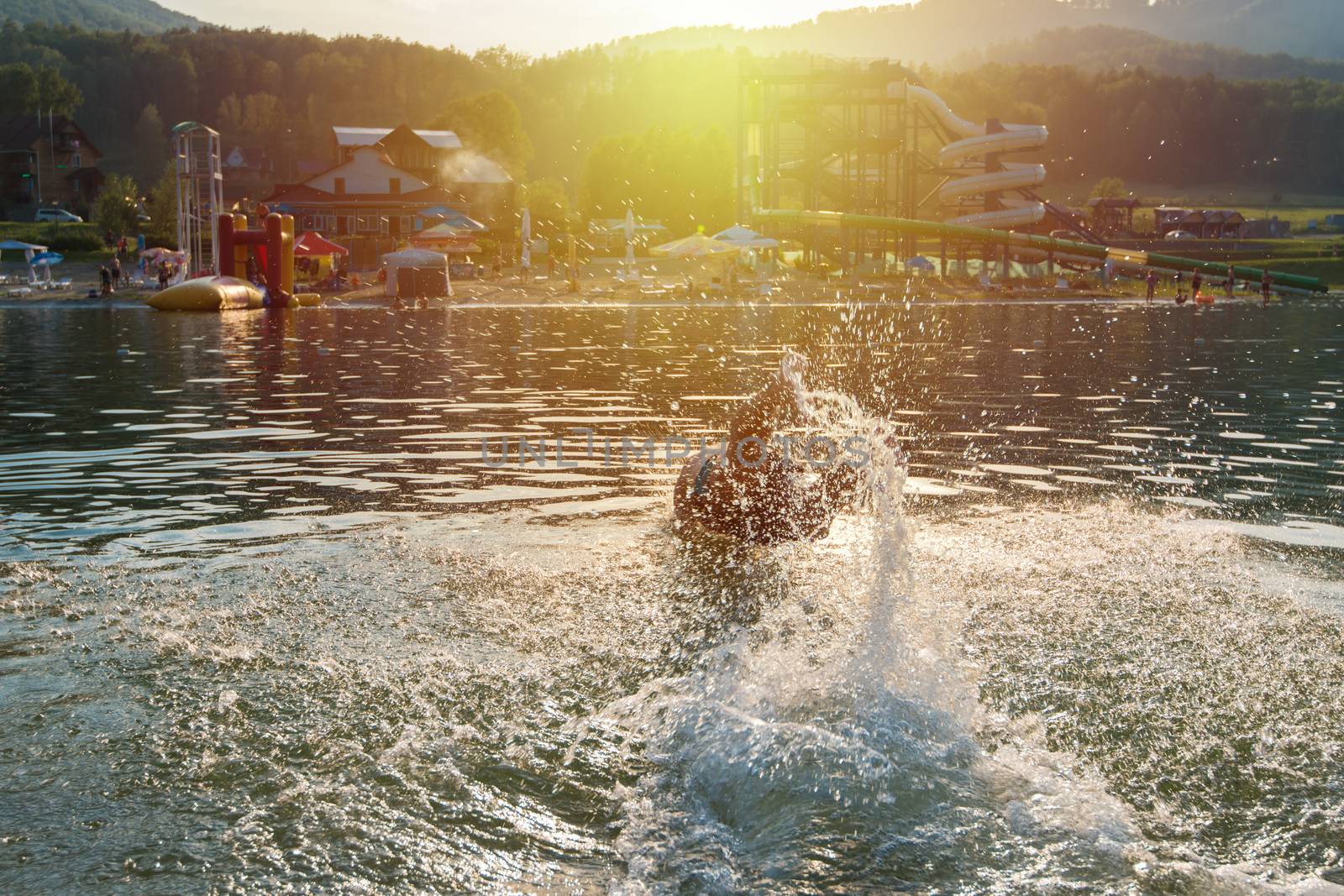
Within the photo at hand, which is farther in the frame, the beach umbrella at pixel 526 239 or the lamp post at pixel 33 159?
the lamp post at pixel 33 159

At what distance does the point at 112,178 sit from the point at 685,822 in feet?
345

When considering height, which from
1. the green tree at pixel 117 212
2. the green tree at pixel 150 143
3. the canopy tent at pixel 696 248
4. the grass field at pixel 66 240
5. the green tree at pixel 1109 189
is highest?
the green tree at pixel 150 143

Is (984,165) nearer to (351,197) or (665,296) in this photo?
(665,296)

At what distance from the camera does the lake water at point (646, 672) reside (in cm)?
555

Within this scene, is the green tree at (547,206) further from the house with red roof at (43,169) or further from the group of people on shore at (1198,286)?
the group of people on shore at (1198,286)

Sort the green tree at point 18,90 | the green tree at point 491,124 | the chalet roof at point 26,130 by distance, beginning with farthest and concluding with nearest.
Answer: the green tree at point 491,124
the green tree at point 18,90
the chalet roof at point 26,130

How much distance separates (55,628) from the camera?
859 centimetres

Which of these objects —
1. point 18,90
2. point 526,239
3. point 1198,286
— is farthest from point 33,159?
point 1198,286

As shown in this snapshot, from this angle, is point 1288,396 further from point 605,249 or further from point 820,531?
point 605,249

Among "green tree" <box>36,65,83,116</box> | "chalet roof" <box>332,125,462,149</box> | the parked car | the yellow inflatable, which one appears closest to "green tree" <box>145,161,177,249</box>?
the parked car

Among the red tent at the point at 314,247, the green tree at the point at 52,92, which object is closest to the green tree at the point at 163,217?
the red tent at the point at 314,247

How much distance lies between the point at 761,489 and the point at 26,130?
133 metres

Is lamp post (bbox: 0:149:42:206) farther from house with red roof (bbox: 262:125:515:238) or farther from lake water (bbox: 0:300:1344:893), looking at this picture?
lake water (bbox: 0:300:1344:893)

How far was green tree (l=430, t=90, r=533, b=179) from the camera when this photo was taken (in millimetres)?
138000
